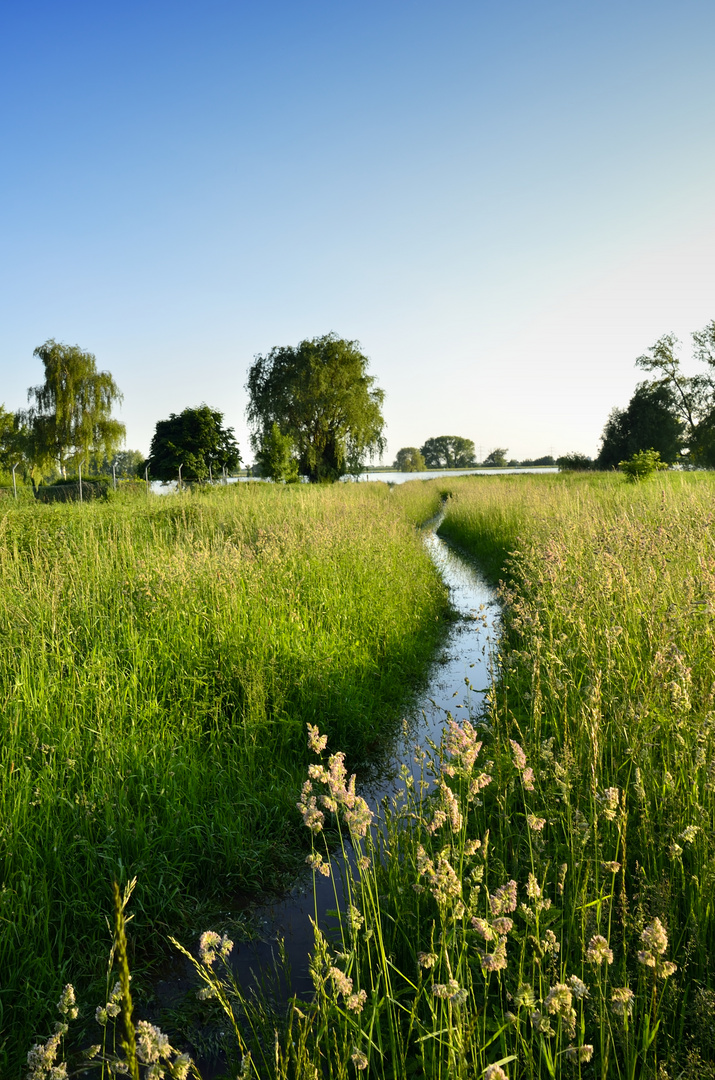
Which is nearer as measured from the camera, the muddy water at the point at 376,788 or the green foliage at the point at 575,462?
the muddy water at the point at 376,788

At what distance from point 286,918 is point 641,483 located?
18.6 metres

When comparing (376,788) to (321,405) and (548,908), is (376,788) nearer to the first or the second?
(548,908)

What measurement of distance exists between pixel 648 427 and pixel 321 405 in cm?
2856

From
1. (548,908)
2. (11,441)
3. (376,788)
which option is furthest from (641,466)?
(11,441)

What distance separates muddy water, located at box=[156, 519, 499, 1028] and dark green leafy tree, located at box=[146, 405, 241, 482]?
87.6 feet

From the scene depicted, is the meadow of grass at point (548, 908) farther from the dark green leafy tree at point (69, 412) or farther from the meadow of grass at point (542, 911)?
the dark green leafy tree at point (69, 412)

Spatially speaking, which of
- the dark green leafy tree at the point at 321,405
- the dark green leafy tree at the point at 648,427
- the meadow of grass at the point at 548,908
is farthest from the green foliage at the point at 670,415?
the meadow of grass at the point at 548,908

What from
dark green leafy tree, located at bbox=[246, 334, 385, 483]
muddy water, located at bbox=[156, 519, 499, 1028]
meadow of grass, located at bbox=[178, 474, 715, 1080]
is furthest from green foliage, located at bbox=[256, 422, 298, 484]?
meadow of grass, located at bbox=[178, 474, 715, 1080]

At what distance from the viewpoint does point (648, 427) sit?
46.1 metres

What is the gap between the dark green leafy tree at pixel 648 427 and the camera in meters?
45.9

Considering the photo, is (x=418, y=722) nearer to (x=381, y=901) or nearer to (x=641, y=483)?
(x=381, y=901)

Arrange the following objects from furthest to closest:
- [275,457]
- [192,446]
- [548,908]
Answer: [192,446]
[275,457]
[548,908]

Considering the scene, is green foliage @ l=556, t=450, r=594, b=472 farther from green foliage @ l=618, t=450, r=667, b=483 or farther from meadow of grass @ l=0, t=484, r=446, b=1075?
meadow of grass @ l=0, t=484, r=446, b=1075

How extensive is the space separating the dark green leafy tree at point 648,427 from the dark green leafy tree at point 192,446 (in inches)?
1181
